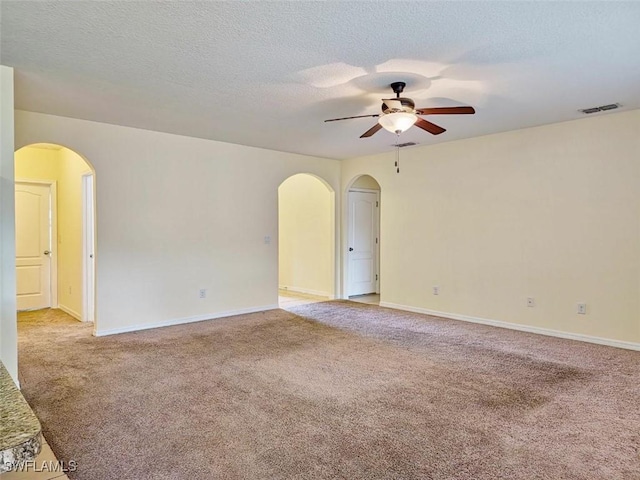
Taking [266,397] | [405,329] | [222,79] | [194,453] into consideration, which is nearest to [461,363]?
[405,329]

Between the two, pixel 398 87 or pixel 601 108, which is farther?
pixel 601 108

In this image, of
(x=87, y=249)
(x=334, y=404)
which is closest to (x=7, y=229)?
(x=87, y=249)

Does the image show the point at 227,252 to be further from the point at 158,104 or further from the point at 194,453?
the point at 194,453

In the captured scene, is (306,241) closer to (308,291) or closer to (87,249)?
(308,291)

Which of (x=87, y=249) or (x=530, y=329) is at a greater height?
(x=87, y=249)

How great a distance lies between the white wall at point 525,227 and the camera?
448 cm

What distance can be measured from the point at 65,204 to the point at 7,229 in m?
3.52

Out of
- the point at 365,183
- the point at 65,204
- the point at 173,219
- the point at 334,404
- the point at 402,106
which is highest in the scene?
the point at 402,106

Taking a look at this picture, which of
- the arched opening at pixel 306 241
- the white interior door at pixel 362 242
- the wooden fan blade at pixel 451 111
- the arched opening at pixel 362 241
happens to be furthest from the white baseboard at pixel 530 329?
the wooden fan blade at pixel 451 111

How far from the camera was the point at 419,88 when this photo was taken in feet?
12.0

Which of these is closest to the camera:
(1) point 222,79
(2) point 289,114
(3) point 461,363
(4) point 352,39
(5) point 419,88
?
(4) point 352,39

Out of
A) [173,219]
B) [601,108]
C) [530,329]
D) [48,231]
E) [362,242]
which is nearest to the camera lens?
[601,108]

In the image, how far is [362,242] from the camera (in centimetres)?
786

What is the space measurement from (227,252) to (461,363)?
362 cm
